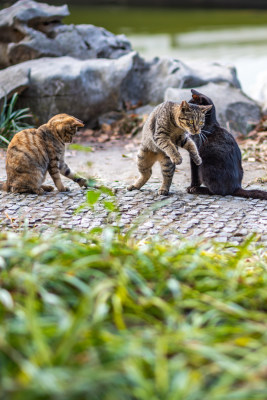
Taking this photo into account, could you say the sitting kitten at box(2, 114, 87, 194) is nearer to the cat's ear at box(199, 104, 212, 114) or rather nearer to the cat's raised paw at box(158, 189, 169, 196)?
the cat's raised paw at box(158, 189, 169, 196)

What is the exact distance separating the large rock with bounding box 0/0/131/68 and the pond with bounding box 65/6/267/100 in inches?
17.4

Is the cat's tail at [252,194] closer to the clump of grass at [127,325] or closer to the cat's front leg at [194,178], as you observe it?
the cat's front leg at [194,178]

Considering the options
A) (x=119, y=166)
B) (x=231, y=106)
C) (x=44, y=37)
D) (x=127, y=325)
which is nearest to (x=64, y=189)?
(x=119, y=166)

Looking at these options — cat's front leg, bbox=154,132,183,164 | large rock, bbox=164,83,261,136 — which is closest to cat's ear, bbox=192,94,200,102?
cat's front leg, bbox=154,132,183,164

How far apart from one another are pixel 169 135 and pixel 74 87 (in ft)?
11.1

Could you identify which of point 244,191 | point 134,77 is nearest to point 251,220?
point 244,191

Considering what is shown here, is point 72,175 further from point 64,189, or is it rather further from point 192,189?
point 192,189

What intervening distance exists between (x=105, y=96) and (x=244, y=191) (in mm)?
3860

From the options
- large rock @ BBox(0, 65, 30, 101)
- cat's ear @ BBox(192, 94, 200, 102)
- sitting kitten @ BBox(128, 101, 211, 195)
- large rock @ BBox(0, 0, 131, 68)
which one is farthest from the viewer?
large rock @ BBox(0, 0, 131, 68)

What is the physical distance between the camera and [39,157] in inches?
191

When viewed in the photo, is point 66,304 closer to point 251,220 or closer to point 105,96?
point 251,220

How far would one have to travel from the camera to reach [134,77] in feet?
28.4

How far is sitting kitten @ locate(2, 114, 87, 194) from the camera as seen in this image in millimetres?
4789

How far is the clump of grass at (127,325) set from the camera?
1677mm
